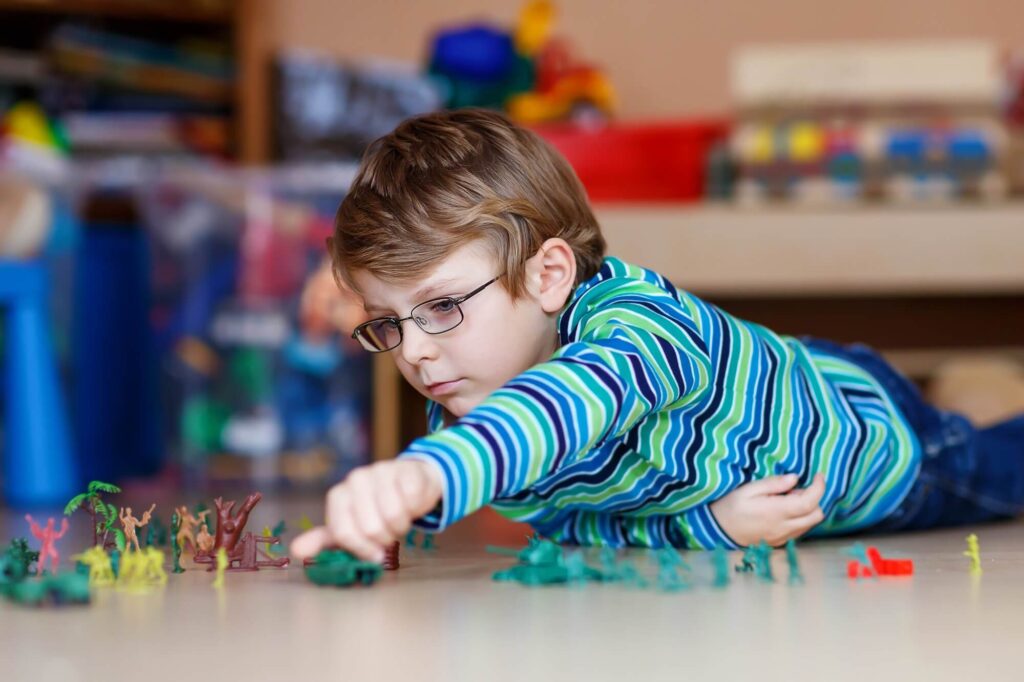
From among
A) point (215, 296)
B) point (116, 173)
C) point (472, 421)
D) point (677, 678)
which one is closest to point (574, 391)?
point (472, 421)

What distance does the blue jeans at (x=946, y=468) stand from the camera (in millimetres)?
1281

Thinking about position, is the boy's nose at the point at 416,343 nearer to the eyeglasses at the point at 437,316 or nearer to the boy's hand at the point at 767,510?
the eyeglasses at the point at 437,316

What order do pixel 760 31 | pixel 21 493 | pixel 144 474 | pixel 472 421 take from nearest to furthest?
pixel 472 421, pixel 21 493, pixel 144 474, pixel 760 31

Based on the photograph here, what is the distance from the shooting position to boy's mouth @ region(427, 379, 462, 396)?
927 mm

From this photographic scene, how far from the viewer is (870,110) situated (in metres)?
2.33

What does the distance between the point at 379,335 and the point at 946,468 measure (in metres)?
0.67

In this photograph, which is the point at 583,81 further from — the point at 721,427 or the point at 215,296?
the point at 721,427

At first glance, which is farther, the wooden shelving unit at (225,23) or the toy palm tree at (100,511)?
the wooden shelving unit at (225,23)

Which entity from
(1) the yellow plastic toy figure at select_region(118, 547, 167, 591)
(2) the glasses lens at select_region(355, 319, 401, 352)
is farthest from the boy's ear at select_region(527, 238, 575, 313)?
(1) the yellow plastic toy figure at select_region(118, 547, 167, 591)

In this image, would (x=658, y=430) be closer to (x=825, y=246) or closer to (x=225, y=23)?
(x=825, y=246)

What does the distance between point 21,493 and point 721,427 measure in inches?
55.4

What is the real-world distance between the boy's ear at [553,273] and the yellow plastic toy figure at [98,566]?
0.36 metres

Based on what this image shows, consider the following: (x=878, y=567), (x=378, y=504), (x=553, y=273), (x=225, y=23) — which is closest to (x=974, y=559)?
(x=878, y=567)

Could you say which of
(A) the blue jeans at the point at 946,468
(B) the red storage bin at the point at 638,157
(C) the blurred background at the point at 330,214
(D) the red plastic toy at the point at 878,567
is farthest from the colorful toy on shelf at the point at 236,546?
(B) the red storage bin at the point at 638,157
